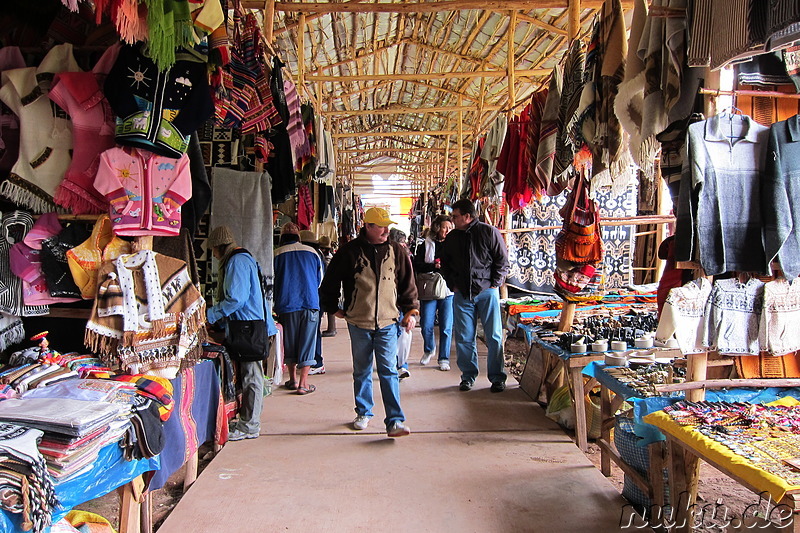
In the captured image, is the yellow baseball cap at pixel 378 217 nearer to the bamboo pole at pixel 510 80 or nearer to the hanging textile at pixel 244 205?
the hanging textile at pixel 244 205

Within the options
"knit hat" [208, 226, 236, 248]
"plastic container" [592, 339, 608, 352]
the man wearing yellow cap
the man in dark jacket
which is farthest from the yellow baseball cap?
"plastic container" [592, 339, 608, 352]

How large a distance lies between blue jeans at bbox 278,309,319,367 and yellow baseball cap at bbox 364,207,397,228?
1.40 m

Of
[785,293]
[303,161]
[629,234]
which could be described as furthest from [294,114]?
[629,234]

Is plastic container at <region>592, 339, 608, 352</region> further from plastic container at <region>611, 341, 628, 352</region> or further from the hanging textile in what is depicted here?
the hanging textile

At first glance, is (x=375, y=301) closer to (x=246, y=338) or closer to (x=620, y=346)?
(x=246, y=338)

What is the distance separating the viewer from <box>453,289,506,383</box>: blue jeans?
4984 mm

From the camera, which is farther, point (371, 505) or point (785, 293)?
point (371, 505)

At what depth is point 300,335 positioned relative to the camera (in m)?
4.87

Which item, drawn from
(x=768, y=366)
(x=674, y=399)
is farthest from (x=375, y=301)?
(x=768, y=366)

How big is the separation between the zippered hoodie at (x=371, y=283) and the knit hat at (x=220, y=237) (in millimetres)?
737

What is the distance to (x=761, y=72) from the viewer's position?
2.54m

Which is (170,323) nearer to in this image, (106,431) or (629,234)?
(106,431)

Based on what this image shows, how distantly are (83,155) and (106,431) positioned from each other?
1.41 m

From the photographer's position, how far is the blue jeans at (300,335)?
484cm
